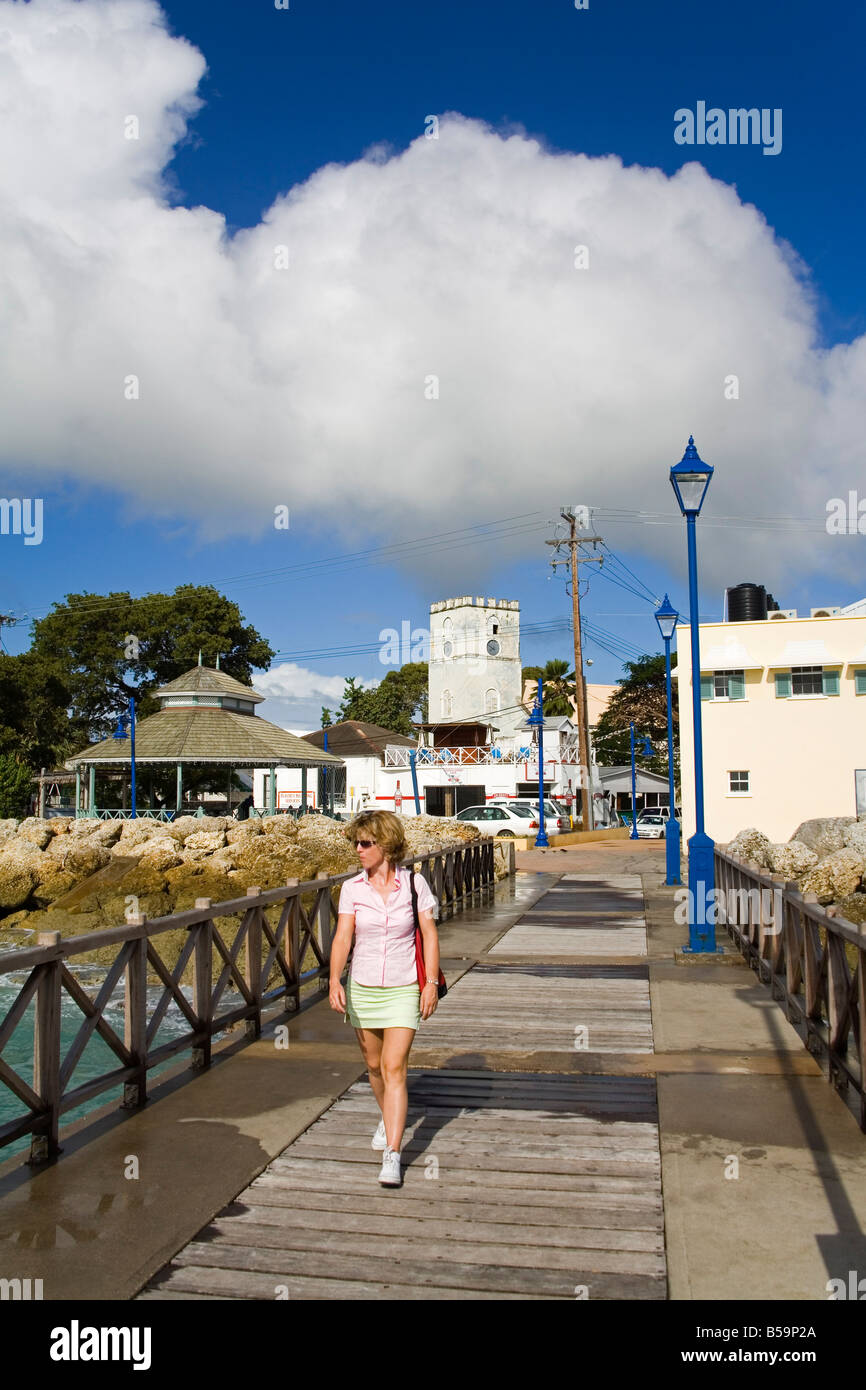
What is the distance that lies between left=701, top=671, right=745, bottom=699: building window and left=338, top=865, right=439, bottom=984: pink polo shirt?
27.0 metres

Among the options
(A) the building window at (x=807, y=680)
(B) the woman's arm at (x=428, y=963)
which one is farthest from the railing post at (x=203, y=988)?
(A) the building window at (x=807, y=680)

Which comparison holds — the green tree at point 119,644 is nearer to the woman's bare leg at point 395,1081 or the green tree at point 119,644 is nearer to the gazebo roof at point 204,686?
the gazebo roof at point 204,686

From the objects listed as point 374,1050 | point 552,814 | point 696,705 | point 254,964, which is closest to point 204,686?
point 552,814

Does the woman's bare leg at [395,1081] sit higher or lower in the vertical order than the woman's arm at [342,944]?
lower

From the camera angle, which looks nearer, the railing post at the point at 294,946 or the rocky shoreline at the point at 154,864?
the railing post at the point at 294,946

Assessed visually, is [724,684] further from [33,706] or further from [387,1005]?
[33,706]

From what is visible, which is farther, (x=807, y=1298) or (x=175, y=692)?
(x=175, y=692)

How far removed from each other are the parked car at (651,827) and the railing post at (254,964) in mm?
37946

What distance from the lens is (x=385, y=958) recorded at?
4965mm

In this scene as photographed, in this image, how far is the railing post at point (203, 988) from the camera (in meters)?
6.83

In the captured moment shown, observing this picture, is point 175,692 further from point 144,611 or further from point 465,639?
point 465,639
